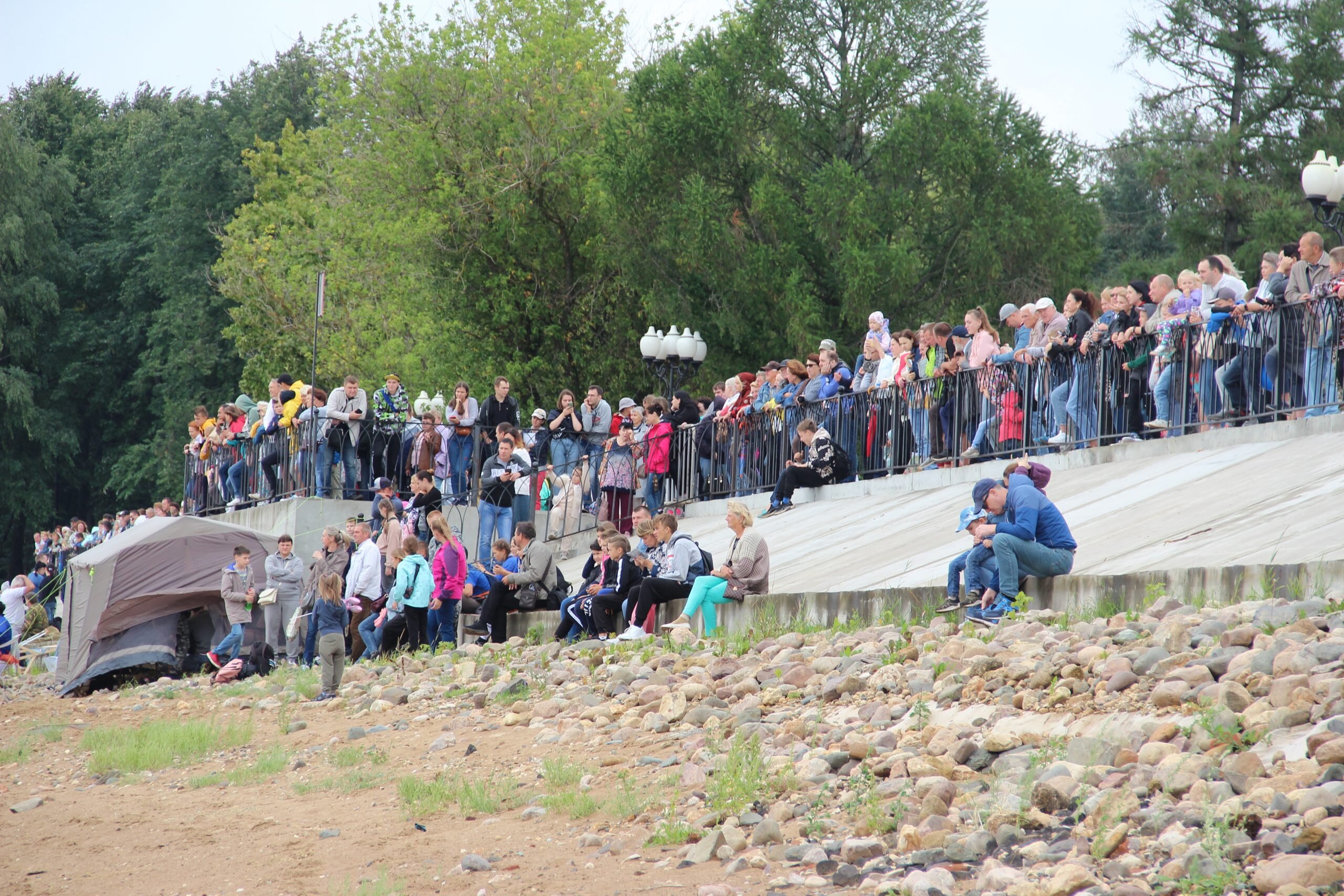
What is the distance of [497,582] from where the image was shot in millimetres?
15391

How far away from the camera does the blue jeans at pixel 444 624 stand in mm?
15492

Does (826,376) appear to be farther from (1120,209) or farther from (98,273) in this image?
(98,273)

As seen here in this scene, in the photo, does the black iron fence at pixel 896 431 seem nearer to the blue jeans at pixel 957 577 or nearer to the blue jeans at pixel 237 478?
the blue jeans at pixel 237 478

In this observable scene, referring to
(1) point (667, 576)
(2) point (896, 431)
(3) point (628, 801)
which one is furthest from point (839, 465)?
(3) point (628, 801)

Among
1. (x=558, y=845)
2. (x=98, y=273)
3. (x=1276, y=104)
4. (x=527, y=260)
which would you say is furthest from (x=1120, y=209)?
(x=558, y=845)

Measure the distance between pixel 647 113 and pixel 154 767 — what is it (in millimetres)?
19701

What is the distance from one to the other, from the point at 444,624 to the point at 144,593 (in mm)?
5885

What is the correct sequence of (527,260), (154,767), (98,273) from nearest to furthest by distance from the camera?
(154,767) < (527,260) < (98,273)

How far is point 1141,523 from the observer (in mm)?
11562

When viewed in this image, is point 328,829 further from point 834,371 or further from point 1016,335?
point 834,371

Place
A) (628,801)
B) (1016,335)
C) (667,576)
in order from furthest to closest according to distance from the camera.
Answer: (1016,335) < (667,576) < (628,801)

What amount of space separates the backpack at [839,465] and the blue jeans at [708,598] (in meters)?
5.03

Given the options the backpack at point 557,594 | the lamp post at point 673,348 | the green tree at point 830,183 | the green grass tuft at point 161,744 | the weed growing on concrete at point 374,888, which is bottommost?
the green grass tuft at point 161,744

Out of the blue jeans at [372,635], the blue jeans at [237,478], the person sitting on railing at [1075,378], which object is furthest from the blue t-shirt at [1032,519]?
the blue jeans at [237,478]
